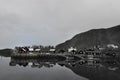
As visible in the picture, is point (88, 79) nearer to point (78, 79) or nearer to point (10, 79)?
point (78, 79)

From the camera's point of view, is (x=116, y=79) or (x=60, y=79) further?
(x=60, y=79)

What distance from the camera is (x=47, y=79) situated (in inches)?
4070

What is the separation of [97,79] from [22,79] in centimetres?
3426

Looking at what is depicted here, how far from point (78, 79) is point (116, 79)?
17.0 meters

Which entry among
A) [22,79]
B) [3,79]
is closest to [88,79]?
[22,79]

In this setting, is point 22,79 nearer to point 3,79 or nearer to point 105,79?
point 3,79

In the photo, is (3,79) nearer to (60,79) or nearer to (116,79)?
(60,79)

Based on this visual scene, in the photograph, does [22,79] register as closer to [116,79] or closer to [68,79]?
[68,79]

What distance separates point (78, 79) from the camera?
101 meters

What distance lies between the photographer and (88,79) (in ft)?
328

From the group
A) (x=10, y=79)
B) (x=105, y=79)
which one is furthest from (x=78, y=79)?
(x=10, y=79)

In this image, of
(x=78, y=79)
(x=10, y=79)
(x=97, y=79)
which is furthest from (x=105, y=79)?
(x=10, y=79)

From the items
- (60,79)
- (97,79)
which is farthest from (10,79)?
(97,79)

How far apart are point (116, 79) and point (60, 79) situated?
2587cm
